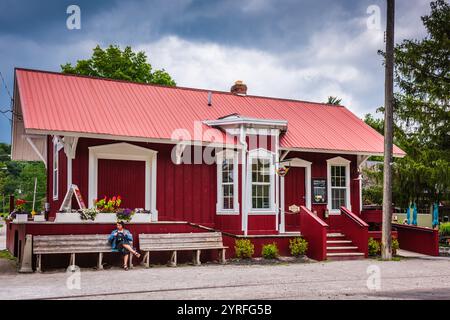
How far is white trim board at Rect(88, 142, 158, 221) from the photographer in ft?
62.4

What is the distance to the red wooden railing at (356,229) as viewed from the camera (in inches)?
819

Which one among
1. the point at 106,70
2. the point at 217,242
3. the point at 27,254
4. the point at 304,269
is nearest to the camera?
the point at 27,254

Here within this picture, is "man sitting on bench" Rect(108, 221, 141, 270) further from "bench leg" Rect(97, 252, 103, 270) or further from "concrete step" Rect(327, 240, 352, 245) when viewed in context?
"concrete step" Rect(327, 240, 352, 245)

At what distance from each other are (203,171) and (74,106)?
190 inches

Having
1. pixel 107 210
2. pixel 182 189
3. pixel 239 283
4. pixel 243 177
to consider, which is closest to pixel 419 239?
pixel 243 177

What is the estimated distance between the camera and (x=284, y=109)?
26.1 metres

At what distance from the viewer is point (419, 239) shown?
23.4 meters

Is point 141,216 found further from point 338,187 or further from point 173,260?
point 338,187

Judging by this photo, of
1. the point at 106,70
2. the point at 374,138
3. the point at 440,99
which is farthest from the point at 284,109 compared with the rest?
the point at 106,70

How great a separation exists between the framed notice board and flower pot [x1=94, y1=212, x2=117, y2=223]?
8.74 meters

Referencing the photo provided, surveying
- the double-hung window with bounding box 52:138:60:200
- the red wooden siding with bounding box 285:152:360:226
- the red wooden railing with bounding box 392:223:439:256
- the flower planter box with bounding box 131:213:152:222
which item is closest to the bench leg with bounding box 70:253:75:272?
the flower planter box with bounding box 131:213:152:222

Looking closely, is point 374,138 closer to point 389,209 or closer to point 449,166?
point 449,166

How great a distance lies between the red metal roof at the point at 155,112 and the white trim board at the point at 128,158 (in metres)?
0.65

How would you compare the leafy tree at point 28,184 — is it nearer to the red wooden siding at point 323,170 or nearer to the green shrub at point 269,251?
the red wooden siding at point 323,170
